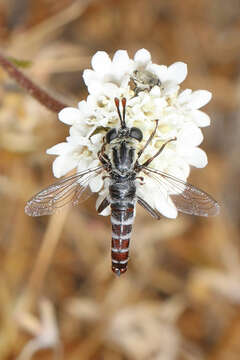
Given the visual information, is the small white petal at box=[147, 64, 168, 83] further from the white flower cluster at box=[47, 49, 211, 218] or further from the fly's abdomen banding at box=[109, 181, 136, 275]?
the fly's abdomen banding at box=[109, 181, 136, 275]

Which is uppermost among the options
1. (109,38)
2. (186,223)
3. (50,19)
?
(109,38)

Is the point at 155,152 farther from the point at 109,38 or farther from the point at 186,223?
the point at 109,38

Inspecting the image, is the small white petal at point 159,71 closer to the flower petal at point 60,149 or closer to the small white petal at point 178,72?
the small white petal at point 178,72

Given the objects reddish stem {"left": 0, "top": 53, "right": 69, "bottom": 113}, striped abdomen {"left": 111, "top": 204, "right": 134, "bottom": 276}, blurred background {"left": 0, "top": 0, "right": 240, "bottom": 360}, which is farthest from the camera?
blurred background {"left": 0, "top": 0, "right": 240, "bottom": 360}

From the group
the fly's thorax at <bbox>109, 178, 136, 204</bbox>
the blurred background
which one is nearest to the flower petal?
the fly's thorax at <bbox>109, 178, 136, 204</bbox>

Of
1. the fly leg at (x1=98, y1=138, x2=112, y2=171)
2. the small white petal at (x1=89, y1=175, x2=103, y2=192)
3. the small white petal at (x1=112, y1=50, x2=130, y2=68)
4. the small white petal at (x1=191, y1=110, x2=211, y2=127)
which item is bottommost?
the small white petal at (x1=89, y1=175, x2=103, y2=192)

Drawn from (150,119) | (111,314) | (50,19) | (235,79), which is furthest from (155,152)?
(235,79)

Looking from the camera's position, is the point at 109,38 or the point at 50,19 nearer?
the point at 50,19
